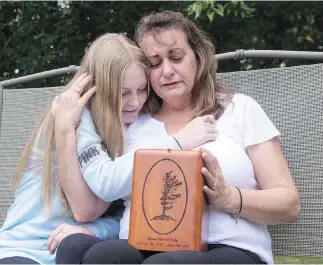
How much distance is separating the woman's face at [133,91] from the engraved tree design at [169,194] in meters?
0.48

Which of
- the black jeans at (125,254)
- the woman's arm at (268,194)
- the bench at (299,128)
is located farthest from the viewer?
the bench at (299,128)

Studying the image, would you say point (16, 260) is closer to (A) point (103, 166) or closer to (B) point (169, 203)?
(A) point (103, 166)

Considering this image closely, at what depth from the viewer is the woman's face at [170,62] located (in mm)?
2350

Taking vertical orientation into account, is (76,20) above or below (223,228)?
above

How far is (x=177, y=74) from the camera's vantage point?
2.35m

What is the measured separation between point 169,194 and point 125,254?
207mm

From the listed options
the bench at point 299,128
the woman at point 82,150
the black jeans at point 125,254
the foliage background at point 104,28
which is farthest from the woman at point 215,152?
the foliage background at point 104,28

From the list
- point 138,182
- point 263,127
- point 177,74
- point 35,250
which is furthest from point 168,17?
point 35,250

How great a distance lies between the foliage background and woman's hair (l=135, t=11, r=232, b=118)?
3.26 m

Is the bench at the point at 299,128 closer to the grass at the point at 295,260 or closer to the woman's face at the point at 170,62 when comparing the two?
the woman's face at the point at 170,62

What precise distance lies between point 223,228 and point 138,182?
33cm

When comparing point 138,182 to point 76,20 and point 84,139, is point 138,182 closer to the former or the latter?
point 84,139

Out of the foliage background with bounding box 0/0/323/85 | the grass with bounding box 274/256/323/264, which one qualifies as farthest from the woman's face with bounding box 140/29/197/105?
the foliage background with bounding box 0/0/323/85

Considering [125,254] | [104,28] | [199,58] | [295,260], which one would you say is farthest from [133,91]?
[104,28]
